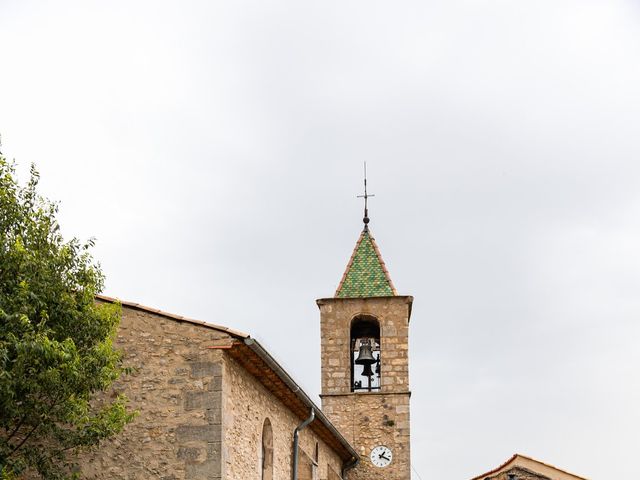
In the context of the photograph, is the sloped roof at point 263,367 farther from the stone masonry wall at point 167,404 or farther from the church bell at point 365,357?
the church bell at point 365,357

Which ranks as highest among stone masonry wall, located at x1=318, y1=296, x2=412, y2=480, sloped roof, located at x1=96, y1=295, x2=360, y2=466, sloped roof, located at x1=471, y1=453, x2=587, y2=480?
stone masonry wall, located at x1=318, y1=296, x2=412, y2=480

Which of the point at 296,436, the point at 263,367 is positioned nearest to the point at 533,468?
the point at 296,436

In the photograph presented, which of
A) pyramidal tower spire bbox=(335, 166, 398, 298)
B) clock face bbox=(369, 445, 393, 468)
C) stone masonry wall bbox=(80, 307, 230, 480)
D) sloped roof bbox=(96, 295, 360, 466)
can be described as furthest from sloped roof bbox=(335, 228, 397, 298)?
stone masonry wall bbox=(80, 307, 230, 480)

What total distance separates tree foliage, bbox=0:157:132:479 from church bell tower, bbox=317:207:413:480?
13561mm

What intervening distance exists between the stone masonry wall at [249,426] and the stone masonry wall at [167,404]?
26cm

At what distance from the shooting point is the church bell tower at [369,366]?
90.4ft

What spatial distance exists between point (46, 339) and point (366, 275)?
57.6ft

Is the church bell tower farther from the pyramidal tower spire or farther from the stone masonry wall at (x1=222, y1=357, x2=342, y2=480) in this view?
the stone masonry wall at (x1=222, y1=357, x2=342, y2=480)

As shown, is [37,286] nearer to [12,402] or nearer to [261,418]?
[12,402]

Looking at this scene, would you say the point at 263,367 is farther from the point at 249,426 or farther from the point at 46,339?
the point at 46,339

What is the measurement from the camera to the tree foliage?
1319 centimetres

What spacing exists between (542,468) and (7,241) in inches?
463

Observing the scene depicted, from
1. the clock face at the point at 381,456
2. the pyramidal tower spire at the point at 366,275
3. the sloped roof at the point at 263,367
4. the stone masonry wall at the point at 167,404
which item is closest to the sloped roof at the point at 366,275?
the pyramidal tower spire at the point at 366,275

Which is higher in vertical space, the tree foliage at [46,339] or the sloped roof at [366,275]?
the sloped roof at [366,275]
